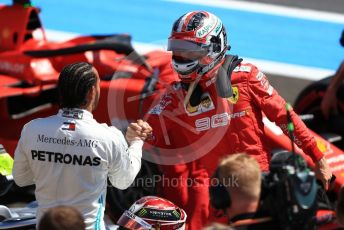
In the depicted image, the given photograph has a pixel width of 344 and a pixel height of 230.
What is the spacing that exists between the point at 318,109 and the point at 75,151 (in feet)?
14.4

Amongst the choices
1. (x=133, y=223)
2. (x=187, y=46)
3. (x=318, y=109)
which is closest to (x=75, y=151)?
(x=133, y=223)

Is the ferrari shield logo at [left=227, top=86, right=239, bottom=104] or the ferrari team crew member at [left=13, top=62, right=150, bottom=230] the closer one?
the ferrari team crew member at [left=13, top=62, right=150, bottom=230]

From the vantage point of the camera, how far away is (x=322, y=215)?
22.8 feet

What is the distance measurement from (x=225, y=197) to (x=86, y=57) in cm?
471

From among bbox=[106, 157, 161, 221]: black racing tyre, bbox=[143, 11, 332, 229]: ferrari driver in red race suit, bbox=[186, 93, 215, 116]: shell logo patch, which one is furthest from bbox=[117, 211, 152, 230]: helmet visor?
bbox=[106, 157, 161, 221]: black racing tyre

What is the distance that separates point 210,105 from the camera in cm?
651

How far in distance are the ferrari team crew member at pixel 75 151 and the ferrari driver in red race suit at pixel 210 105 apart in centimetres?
127

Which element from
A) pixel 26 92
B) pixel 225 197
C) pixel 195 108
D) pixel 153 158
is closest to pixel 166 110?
pixel 195 108

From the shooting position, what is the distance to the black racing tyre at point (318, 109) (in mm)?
8742

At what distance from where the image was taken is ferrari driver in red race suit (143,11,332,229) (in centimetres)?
640

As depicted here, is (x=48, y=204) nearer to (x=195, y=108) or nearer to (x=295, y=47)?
(x=195, y=108)

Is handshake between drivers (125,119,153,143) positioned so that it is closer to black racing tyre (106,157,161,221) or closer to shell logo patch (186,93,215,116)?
shell logo patch (186,93,215,116)

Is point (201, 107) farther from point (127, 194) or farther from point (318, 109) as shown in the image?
point (318, 109)

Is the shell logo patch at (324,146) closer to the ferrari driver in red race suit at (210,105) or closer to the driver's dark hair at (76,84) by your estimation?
the ferrari driver in red race suit at (210,105)
